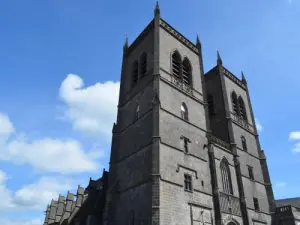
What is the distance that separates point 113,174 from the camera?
2377 cm

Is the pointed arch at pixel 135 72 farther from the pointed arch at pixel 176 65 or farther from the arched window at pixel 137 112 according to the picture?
the pointed arch at pixel 176 65

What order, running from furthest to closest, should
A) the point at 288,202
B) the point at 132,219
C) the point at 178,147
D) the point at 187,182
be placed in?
the point at 288,202
the point at 178,147
the point at 187,182
the point at 132,219

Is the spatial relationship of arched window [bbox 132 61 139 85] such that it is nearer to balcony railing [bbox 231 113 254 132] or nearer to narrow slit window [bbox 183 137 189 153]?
narrow slit window [bbox 183 137 189 153]

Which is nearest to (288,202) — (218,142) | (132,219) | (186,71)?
(218,142)

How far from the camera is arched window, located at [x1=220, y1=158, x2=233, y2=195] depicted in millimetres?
23406

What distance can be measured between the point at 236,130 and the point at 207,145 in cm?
709

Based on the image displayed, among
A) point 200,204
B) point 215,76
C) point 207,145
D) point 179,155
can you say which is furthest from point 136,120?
point 215,76

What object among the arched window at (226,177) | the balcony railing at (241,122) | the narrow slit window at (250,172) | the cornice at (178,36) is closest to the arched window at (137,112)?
the arched window at (226,177)

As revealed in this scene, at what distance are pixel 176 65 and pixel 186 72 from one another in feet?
5.06

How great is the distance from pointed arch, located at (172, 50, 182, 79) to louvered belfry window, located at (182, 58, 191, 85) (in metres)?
0.67

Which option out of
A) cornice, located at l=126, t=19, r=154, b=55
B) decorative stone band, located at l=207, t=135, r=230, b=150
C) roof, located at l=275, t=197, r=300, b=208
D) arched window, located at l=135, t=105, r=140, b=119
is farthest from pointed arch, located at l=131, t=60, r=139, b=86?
roof, located at l=275, t=197, r=300, b=208

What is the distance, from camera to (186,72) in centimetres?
2756

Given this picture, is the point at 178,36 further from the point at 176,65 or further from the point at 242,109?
the point at 242,109

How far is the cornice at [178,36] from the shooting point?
27972mm
